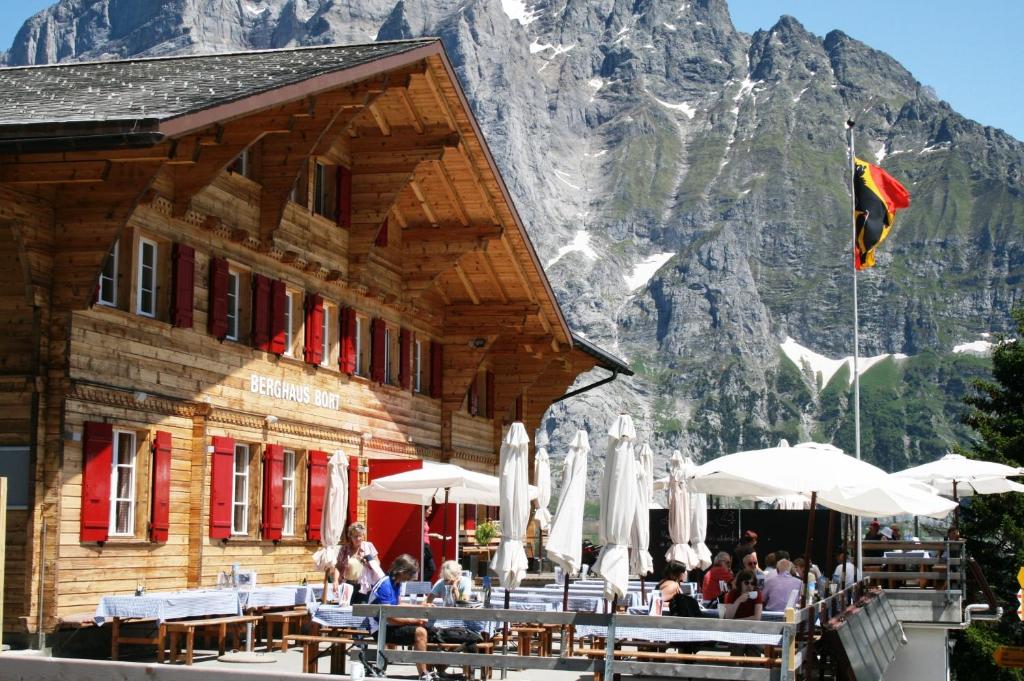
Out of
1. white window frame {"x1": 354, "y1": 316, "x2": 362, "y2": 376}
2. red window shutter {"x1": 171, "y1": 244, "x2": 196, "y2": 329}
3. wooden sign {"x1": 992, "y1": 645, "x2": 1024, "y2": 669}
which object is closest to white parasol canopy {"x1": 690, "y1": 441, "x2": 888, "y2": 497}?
wooden sign {"x1": 992, "y1": 645, "x2": 1024, "y2": 669}

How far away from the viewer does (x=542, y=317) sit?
2898cm

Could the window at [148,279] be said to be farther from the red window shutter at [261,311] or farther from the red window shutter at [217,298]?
the red window shutter at [261,311]

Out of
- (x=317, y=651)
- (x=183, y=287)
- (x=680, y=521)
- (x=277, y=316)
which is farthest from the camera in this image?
(x=680, y=521)

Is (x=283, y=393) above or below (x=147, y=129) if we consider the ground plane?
below

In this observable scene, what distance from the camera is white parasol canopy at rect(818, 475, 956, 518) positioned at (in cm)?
1620

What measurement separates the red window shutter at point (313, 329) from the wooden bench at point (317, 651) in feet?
25.8

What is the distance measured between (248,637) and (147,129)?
6.12 meters

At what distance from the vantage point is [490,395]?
104ft

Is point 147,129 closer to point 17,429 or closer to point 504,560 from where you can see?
point 17,429

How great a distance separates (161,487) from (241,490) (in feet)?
8.76

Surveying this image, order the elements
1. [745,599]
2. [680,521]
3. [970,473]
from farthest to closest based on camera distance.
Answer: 1. [970,473]
2. [680,521]
3. [745,599]

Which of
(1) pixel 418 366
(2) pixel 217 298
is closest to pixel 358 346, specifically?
(1) pixel 418 366

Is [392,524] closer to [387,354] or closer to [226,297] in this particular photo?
[387,354]

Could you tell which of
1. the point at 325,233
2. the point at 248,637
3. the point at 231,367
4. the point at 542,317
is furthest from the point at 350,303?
the point at 248,637
